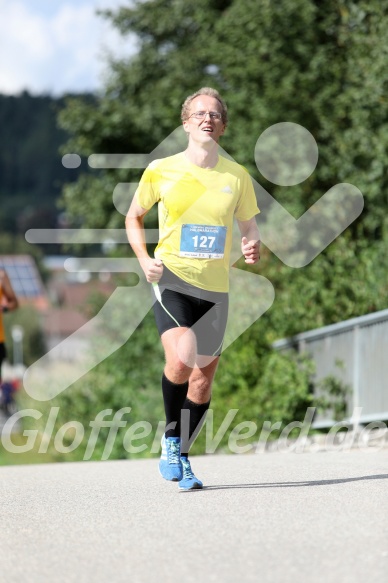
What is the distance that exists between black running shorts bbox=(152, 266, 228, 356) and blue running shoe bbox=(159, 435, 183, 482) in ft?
1.77

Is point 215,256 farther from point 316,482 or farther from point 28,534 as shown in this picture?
point 28,534

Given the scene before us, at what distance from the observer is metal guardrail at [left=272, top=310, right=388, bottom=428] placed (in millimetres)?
12484

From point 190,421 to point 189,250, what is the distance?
38.8 inches

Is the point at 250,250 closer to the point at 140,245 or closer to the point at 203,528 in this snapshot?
the point at 140,245

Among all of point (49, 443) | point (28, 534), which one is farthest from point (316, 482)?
point (49, 443)

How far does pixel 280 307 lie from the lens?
16328mm

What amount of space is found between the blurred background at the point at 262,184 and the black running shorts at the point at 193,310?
516 cm

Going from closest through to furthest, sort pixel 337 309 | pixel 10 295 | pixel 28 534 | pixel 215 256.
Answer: pixel 28 534
pixel 215 256
pixel 10 295
pixel 337 309

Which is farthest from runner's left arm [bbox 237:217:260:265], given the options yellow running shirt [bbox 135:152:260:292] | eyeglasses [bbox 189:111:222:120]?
eyeglasses [bbox 189:111:222:120]

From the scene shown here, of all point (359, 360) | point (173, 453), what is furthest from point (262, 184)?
point (173, 453)

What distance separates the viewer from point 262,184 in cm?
2570

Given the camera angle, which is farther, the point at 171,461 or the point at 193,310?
the point at 193,310

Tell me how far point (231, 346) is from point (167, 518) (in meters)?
10.5

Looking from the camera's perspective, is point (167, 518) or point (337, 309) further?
point (337, 309)
